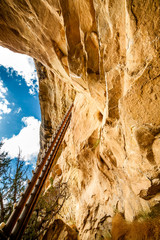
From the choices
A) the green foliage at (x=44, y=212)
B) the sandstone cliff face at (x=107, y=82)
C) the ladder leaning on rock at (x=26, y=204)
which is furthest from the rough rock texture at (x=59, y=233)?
the ladder leaning on rock at (x=26, y=204)

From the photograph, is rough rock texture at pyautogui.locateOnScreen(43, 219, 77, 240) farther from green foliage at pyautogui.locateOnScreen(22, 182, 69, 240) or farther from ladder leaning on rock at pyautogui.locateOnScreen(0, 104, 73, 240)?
ladder leaning on rock at pyautogui.locateOnScreen(0, 104, 73, 240)

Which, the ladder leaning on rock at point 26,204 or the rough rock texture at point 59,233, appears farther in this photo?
the rough rock texture at point 59,233

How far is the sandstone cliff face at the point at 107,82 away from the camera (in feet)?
5.55

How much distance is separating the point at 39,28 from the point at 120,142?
5037mm

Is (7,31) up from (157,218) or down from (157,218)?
up

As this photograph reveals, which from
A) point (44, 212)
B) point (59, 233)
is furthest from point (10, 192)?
point (59, 233)

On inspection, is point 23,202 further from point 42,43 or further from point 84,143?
point 42,43

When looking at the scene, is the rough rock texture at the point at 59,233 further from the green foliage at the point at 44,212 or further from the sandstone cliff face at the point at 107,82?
the sandstone cliff face at the point at 107,82

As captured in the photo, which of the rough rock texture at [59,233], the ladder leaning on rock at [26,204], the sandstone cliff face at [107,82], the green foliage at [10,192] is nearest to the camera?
the sandstone cliff face at [107,82]

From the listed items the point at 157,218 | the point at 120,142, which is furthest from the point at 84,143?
the point at 157,218

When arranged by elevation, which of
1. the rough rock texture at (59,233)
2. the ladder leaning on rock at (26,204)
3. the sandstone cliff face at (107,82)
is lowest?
the rough rock texture at (59,233)

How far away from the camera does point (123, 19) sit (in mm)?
1943

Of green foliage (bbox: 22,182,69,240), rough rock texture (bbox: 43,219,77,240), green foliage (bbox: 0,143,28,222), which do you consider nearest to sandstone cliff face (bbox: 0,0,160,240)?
rough rock texture (bbox: 43,219,77,240)

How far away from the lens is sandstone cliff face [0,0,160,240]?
5.55ft
